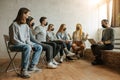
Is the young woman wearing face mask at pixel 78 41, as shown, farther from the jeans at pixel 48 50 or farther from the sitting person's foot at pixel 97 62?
the jeans at pixel 48 50

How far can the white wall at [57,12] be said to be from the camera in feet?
21.4

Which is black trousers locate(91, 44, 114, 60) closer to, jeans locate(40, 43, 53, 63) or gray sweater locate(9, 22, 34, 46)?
jeans locate(40, 43, 53, 63)

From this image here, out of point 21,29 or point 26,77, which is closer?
point 26,77

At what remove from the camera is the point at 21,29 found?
3291 millimetres

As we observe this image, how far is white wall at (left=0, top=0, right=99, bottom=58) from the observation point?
6.51m

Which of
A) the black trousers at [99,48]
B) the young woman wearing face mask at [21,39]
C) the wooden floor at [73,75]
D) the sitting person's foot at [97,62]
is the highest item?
the young woman wearing face mask at [21,39]

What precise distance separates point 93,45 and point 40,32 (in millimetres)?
1304

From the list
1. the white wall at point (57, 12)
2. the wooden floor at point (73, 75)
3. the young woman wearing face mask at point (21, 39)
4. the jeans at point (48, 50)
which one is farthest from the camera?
the white wall at point (57, 12)

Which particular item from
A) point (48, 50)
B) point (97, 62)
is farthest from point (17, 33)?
point (97, 62)

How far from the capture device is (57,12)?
679 centimetres

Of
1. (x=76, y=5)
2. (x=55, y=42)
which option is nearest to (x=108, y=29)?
(x=55, y=42)

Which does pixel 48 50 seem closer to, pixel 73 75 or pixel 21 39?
pixel 21 39

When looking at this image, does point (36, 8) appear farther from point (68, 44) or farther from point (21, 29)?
point (21, 29)

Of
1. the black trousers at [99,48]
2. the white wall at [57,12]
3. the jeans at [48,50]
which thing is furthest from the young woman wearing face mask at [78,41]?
the jeans at [48,50]
